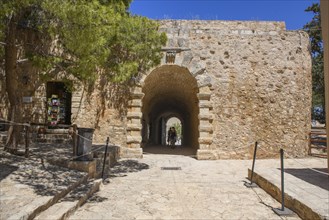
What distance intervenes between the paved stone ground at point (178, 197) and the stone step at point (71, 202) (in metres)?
0.12

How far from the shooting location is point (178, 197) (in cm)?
520

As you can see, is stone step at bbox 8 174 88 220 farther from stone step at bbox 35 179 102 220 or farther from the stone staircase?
the stone staircase

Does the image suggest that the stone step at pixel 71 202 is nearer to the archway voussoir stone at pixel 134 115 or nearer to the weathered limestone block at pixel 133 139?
the weathered limestone block at pixel 133 139

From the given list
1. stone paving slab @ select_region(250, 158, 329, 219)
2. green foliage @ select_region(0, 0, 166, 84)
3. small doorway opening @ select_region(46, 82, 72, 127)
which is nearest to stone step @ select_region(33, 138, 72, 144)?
small doorway opening @ select_region(46, 82, 72, 127)

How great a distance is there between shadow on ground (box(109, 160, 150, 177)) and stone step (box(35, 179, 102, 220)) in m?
1.61

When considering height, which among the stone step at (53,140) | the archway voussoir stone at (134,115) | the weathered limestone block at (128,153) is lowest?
the weathered limestone block at (128,153)

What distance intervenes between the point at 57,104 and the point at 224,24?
7.82m

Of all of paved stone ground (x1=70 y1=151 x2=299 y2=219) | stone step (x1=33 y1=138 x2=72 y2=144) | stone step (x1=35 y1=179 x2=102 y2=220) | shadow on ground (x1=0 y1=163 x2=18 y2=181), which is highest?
stone step (x1=33 y1=138 x2=72 y2=144)

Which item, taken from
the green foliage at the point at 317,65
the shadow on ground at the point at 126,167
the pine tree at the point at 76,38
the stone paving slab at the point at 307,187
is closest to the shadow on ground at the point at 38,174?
the pine tree at the point at 76,38

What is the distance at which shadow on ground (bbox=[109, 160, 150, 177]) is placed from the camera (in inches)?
285

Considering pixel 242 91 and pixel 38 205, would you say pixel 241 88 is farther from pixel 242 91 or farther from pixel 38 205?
pixel 38 205

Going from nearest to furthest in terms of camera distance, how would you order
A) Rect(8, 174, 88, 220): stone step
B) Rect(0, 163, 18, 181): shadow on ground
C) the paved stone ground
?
Rect(8, 174, 88, 220): stone step, the paved stone ground, Rect(0, 163, 18, 181): shadow on ground

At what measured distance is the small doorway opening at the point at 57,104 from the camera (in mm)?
10477

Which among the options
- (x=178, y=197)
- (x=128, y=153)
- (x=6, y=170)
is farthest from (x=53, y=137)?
(x=178, y=197)
